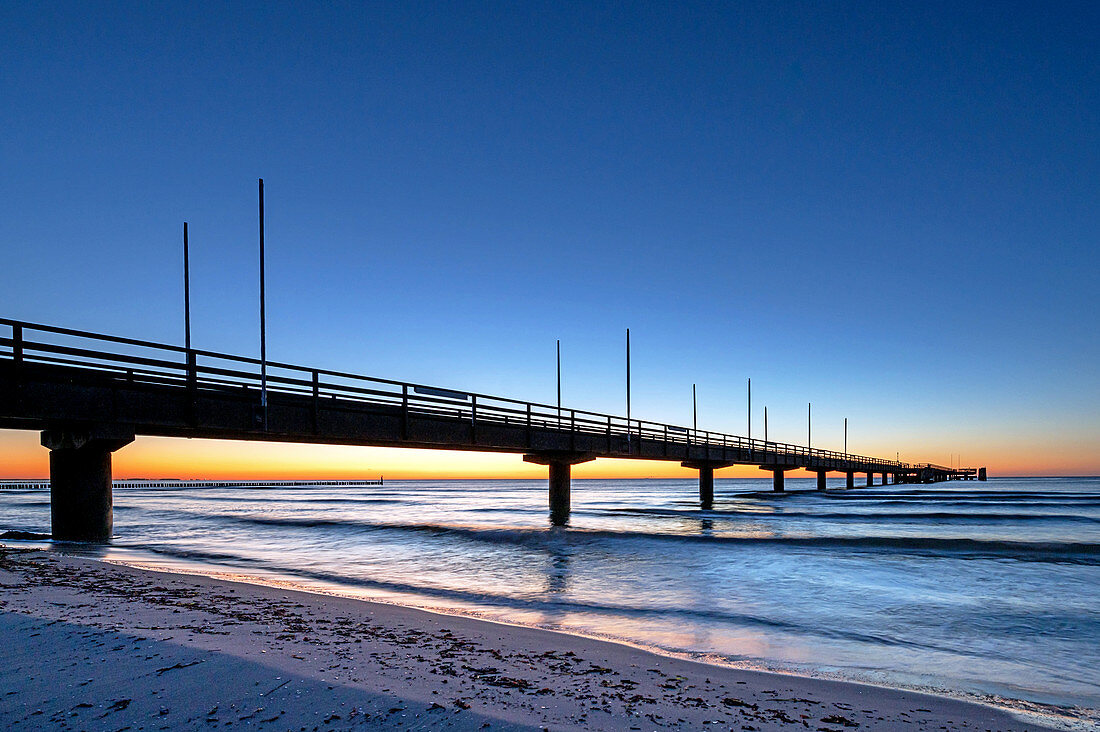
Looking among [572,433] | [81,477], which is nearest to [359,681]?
[81,477]

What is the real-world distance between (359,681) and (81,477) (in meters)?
15.9

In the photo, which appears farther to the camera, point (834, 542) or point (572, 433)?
point (572, 433)

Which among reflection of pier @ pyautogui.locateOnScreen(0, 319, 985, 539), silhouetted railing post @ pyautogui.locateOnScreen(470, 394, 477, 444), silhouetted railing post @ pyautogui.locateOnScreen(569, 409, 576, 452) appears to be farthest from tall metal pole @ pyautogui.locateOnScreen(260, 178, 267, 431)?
silhouetted railing post @ pyautogui.locateOnScreen(569, 409, 576, 452)

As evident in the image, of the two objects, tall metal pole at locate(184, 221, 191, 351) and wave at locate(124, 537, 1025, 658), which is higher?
tall metal pole at locate(184, 221, 191, 351)

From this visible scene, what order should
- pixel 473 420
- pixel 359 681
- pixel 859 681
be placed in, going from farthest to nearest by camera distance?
pixel 473 420, pixel 859 681, pixel 359 681

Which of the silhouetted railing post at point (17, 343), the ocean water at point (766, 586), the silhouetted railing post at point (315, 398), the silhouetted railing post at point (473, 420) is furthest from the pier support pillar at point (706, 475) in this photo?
the silhouetted railing post at point (17, 343)

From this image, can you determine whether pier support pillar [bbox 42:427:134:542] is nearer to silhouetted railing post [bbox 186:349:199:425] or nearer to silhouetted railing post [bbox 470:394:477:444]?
silhouetted railing post [bbox 186:349:199:425]

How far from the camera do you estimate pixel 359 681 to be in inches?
226

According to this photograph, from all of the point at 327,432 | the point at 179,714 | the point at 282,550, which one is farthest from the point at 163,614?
the point at 282,550

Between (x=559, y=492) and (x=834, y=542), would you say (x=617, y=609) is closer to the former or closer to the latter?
(x=834, y=542)

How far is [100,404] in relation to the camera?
57.2ft

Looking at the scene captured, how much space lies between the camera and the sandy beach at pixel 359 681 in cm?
494

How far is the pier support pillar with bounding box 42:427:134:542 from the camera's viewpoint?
17.3 meters

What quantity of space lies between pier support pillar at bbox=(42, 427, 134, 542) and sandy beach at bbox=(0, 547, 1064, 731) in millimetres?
9083
